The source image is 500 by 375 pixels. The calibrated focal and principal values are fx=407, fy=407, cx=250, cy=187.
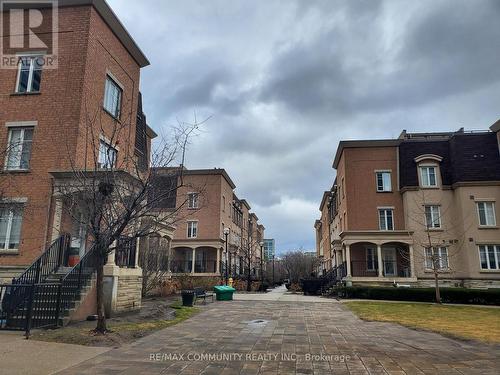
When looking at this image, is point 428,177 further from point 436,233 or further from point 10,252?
point 10,252

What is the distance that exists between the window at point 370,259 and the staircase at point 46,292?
24.5 meters

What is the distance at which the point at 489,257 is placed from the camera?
29578 mm

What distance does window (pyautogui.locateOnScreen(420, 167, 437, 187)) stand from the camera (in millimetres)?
32000

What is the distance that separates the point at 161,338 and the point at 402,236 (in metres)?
24.9

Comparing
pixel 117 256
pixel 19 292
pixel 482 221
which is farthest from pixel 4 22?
pixel 482 221

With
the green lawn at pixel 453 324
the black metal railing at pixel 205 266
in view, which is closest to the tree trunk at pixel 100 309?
the green lawn at pixel 453 324

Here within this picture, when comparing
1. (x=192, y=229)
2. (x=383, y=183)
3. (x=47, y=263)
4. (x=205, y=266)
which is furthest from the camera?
(x=192, y=229)

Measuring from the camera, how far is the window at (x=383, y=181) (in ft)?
109

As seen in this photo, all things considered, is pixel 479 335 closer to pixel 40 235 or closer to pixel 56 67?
pixel 40 235

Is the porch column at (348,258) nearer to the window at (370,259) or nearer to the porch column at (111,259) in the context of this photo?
the window at (370,259)

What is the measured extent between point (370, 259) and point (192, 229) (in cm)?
1847

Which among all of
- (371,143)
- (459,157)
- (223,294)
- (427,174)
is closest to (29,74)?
(223,294)

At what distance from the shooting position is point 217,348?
8984mm

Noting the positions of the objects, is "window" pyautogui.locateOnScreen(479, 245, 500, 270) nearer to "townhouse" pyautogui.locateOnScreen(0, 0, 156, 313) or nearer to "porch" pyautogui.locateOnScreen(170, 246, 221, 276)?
"porch" pyautogui.locateOnScreen(170, 246, 221, 276)
